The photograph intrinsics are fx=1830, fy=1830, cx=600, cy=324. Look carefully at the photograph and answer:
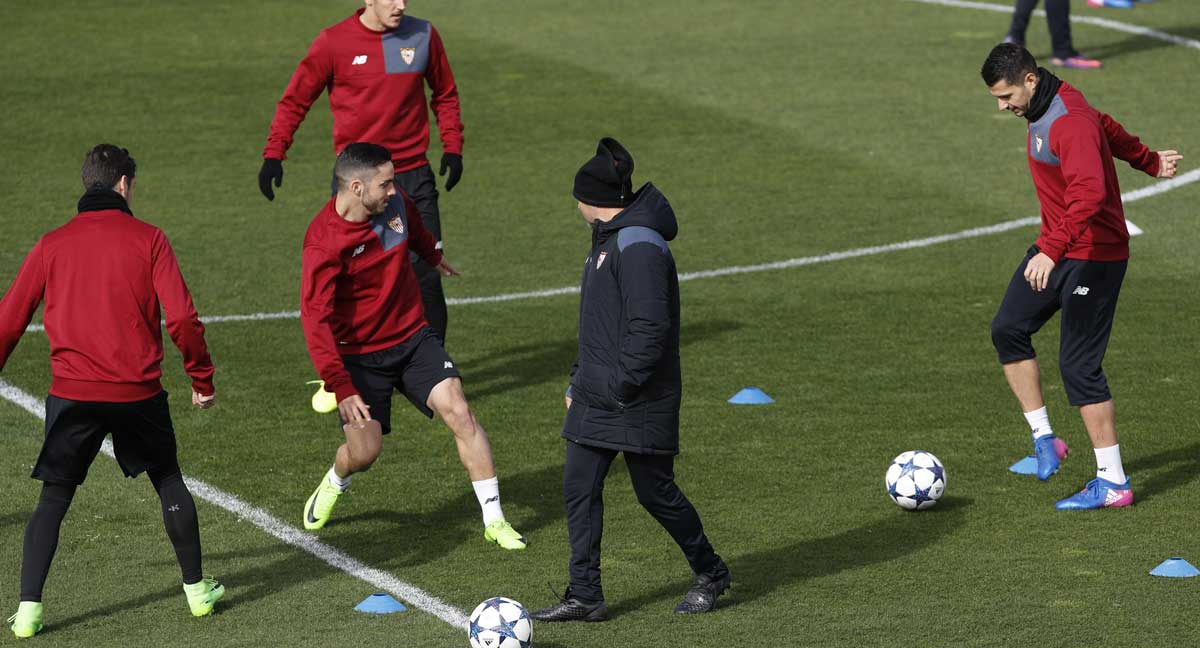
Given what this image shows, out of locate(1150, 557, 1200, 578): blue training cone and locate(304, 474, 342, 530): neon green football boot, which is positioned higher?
locate(1150, 557, 1200, 578): blue training cone

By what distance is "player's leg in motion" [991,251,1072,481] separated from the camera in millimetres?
9289

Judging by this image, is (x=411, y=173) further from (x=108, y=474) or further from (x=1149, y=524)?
(x=1149, y=524)

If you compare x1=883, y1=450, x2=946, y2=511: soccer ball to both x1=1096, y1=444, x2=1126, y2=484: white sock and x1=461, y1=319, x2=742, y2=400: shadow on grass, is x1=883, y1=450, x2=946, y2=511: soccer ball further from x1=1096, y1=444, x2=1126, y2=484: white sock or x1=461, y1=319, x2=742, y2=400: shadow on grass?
x1=461, y1=319, x2=742, y2=400: shadow on grass

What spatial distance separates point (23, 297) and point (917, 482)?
4299 millimetres

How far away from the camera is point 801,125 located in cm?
1930

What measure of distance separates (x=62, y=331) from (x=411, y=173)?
4085 mm

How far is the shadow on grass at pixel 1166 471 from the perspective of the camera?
9.34m

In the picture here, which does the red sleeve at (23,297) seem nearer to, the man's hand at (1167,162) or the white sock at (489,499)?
the white sock at (489,499)

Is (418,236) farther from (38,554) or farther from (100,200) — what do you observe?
(38,554)

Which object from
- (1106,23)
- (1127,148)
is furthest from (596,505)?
(1106,23)

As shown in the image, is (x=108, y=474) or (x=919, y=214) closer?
(x=108, y=474)

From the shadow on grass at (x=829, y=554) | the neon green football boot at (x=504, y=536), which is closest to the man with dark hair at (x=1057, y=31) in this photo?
the shadow on grass at (x=829, y=554)

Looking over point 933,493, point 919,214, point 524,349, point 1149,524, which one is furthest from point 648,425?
point 919,214

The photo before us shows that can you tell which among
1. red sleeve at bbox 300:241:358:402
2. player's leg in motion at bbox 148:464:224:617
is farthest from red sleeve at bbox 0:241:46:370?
red sleeve at bbox 300:241:358:402
